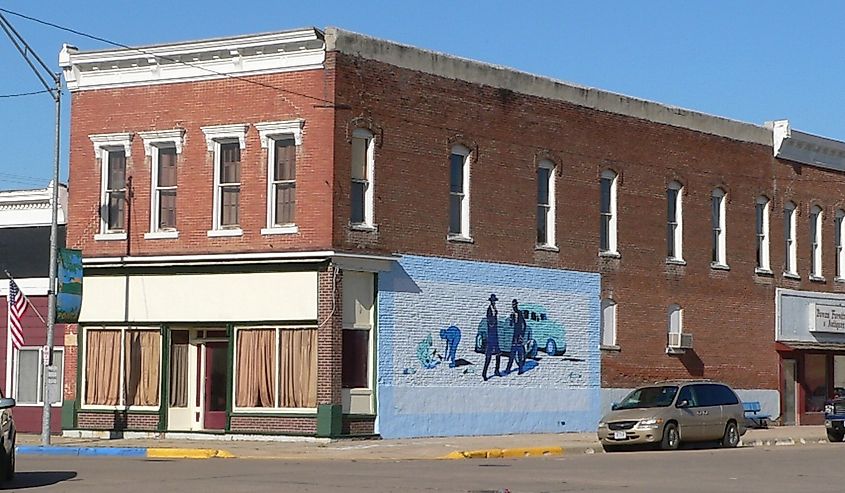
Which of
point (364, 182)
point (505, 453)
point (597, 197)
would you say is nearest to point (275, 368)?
point (364, 182)

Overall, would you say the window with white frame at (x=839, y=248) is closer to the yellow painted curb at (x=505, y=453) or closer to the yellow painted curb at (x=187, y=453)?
the yellow painted curb at (x=505, y=453)

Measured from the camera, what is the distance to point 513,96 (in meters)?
37.6

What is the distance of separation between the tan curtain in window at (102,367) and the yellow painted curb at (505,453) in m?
9.56

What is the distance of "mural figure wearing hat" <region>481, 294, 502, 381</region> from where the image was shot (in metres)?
37.0

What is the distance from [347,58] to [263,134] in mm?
2597

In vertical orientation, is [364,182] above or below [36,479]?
above

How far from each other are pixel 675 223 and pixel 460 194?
9137 mm

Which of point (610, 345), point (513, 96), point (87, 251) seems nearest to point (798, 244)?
point (610, 345)

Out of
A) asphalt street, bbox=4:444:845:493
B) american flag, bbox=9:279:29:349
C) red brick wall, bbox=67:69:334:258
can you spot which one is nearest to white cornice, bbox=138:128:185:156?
red brick wall, bbox=67:69:334:258

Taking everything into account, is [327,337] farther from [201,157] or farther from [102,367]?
[102,367]

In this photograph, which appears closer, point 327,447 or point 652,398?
point 327,447

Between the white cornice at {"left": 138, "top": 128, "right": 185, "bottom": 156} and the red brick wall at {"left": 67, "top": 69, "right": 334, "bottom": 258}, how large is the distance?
14 cm

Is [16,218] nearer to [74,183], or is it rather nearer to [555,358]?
[74,183]

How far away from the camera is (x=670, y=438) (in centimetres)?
3259
